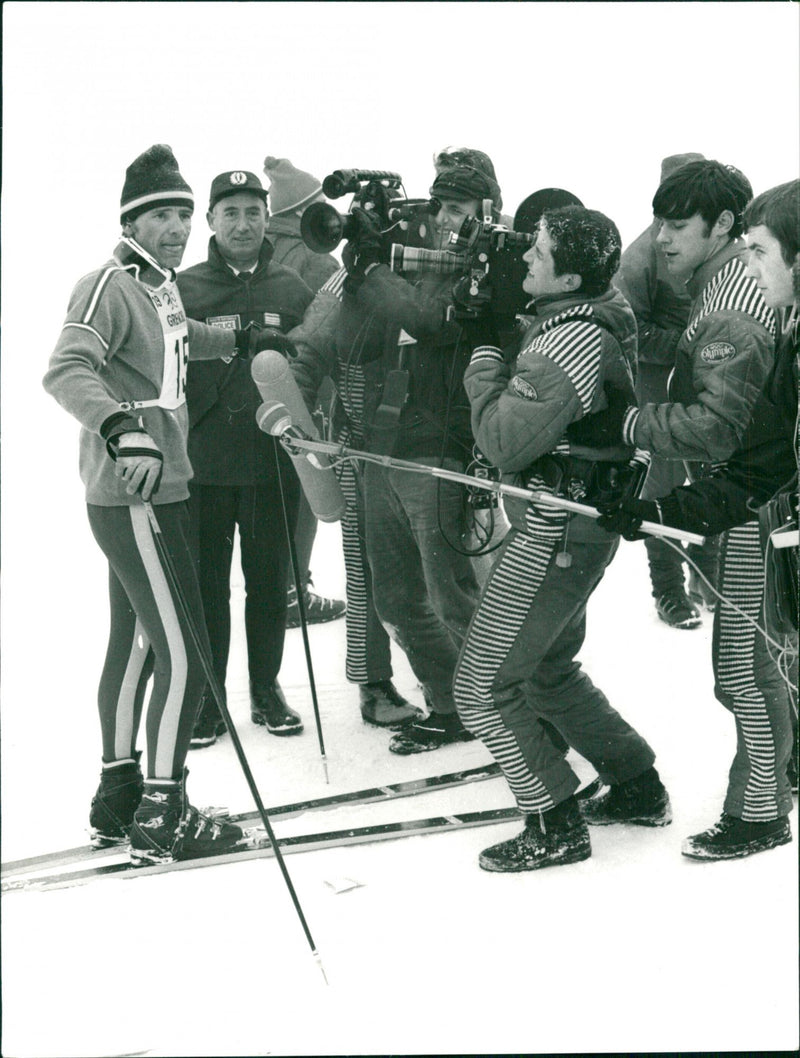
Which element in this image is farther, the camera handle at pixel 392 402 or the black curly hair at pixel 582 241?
the camera handle at pixel 392 402

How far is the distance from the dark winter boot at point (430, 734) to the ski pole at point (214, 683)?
31cm

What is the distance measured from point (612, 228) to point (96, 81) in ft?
3.02

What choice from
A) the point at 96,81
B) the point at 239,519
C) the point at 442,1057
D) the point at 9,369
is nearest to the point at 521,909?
the point at 442,1057

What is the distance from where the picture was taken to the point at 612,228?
2225mm

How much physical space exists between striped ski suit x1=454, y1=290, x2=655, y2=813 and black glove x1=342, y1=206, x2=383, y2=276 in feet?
1.02

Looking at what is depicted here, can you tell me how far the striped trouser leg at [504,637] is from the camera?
2332 mm

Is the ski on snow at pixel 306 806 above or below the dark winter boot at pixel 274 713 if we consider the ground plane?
below

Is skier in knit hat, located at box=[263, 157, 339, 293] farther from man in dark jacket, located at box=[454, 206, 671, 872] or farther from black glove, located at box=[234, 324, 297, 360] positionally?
man in dark jacket, located at box=[454, 206, 671, 872]

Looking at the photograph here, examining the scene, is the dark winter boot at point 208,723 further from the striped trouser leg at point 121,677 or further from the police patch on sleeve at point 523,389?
the police patch on sleeve at point 523,389

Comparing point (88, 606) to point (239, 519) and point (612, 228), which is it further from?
point (612, 228)

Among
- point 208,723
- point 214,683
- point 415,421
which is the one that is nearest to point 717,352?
point 415,421

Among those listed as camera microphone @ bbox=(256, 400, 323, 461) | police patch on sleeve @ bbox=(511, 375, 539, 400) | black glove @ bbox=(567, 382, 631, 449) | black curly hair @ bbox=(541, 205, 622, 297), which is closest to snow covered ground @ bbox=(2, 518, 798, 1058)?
camera microphone @ bbox=(256, 400, 323, 461)

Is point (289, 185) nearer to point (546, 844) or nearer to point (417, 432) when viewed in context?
point (417, 432)

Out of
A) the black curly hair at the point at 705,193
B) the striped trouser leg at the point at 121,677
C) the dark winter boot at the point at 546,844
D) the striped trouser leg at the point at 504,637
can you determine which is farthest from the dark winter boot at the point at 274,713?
the black curly hair at the point at 705,193
